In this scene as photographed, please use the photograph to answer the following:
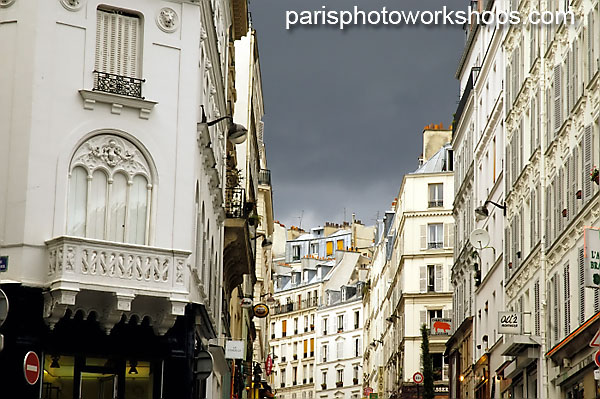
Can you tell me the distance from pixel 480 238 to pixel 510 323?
8.75 metres

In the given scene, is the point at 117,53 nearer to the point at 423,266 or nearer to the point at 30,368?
the point at 30,368

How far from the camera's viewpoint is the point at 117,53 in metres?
26.8

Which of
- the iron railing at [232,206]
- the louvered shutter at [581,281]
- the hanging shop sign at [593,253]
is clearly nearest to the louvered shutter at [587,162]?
the louvered shutter at [581,281]

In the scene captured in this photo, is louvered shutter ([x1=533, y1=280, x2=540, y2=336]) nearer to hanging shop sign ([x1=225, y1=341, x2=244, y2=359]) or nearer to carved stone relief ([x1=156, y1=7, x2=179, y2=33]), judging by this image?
hanging shop sign ([x1=225, y1=341, x2=244, y2=359])

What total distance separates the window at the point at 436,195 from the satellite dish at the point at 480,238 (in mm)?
32915

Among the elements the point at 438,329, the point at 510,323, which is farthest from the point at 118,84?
the point at 438,329

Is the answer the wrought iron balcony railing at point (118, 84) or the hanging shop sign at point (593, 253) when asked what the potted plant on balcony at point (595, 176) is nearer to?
the hanging shop sign at point (593, 253)

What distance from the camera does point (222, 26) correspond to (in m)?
38.7

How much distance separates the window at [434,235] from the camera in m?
79.8

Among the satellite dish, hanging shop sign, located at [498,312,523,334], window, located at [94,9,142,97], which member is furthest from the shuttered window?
the satellite dish

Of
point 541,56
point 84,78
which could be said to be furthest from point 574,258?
point 84,78

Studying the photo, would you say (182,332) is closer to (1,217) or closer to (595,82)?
(1,217)

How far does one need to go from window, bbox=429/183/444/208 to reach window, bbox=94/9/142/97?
54.2 metres

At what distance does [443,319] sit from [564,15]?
46.2 metres
